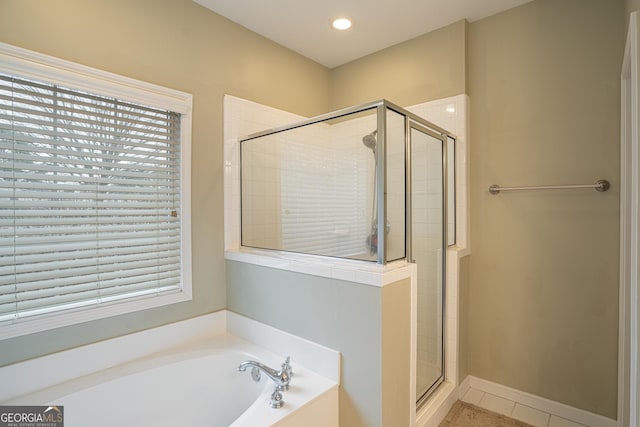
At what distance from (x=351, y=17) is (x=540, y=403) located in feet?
9.57

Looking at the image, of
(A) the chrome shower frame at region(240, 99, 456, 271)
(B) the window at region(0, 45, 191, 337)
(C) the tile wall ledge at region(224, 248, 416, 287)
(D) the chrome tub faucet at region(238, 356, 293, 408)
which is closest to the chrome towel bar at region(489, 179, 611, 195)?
(A) the chrome shower frame at region(240, 99, 456, 271)

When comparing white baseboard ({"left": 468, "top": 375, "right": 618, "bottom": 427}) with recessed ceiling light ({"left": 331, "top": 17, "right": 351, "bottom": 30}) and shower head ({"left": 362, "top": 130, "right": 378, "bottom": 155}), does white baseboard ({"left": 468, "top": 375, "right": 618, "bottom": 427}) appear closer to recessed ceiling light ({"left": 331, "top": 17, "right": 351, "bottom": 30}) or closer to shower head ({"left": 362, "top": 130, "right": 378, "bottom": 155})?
shower head ({"left": 362, "top": 130, "right": 378, "bottom": 155})

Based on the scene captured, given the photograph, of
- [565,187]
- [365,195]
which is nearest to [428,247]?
[365,195]

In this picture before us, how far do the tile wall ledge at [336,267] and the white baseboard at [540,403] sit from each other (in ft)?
4.38

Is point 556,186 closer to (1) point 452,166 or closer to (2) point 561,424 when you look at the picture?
(1) point 452,166

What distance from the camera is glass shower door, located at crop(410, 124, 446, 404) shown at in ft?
5.89

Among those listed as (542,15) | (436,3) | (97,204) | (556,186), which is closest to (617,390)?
(556,186)

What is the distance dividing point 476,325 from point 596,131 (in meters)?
1.47

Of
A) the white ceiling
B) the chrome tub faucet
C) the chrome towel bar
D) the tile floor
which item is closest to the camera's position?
the chrome tub faucet

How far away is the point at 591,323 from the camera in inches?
73.9

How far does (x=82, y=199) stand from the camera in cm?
160

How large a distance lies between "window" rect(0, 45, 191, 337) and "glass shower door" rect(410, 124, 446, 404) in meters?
1.41

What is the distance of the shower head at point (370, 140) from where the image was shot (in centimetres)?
160

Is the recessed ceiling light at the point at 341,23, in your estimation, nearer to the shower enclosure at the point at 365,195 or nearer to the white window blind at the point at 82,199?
the shower enclosure at the point at 365,195
